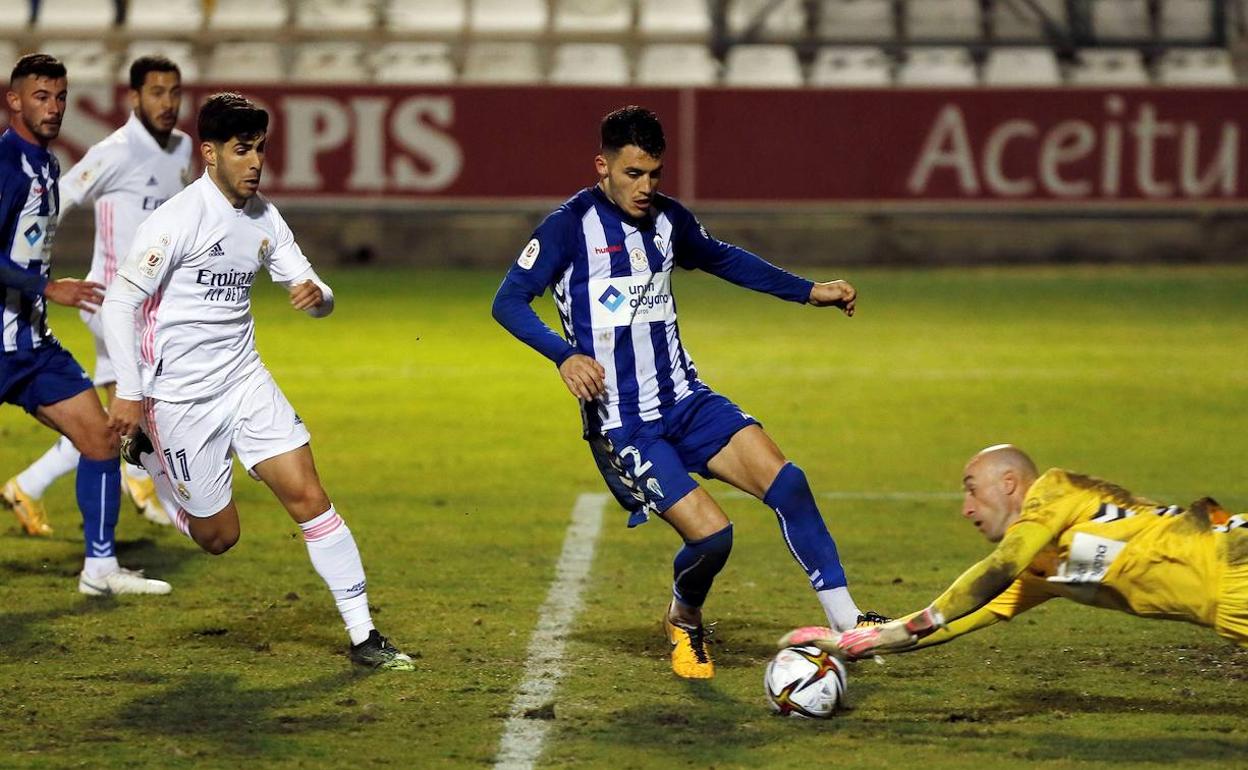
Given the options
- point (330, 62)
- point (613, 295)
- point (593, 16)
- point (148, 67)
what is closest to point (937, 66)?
point (593, 16)

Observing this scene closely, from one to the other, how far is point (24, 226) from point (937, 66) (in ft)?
52.0

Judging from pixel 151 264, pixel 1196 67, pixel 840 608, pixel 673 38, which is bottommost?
pixel 840 608

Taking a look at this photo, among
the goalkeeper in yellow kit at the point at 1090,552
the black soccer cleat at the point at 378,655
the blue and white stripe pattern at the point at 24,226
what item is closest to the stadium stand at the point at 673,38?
the blue and white stripe pattern at the point at 24,226

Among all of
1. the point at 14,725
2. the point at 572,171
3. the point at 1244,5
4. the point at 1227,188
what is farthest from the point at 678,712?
the point at 1244,5

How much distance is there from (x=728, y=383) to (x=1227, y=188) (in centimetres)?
912

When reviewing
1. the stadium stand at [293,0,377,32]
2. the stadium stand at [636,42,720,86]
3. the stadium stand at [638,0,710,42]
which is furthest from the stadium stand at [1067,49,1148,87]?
the stadium stand at [293,0,377,32]

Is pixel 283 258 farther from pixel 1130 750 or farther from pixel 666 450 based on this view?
pixel 1130 750

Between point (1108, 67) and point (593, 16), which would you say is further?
point (593, 16)

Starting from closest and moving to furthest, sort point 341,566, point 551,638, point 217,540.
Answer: point 341,566
point 217,540
point 551,638

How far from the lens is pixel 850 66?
71.1ft

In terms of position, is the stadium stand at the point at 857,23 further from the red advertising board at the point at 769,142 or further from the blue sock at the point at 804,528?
the blue sock at the point at 804,528

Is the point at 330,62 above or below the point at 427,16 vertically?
below

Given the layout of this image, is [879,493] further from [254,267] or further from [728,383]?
[254,267]

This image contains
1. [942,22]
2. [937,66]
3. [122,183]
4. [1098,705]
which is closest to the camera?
[1098,705]
